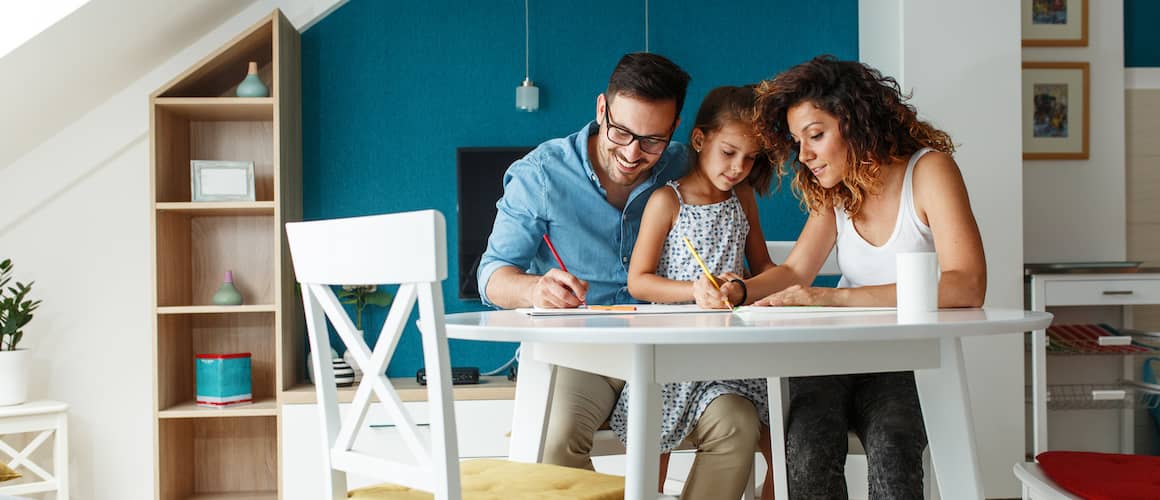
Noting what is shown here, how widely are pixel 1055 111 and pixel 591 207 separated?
256 cm

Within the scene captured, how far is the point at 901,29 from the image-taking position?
3594 mm

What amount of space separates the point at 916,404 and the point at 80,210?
3413 millimetres

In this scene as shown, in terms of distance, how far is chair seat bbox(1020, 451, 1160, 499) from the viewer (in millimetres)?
1384

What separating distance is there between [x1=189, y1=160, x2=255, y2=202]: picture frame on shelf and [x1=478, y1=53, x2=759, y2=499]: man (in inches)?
67.3

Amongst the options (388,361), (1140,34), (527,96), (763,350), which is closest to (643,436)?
(763,350)

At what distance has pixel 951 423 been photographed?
4.92 feet

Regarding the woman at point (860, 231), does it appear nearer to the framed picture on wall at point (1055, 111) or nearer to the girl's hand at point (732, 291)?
the girl's hand at point (732, 291)

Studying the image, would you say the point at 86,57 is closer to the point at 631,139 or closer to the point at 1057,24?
the point at 631,139

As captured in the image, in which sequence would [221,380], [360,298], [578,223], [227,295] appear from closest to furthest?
[578,223], [221,380], [227,295], [360,298]

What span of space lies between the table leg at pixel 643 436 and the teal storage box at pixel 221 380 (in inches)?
104

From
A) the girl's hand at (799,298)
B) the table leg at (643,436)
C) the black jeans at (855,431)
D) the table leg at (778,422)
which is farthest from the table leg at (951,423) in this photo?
the table leg at (643,436)

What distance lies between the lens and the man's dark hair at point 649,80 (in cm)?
208

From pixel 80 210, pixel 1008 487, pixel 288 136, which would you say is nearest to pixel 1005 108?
pixel 1008 487

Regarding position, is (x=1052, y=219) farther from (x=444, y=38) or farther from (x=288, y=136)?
(x=288, y=136)
